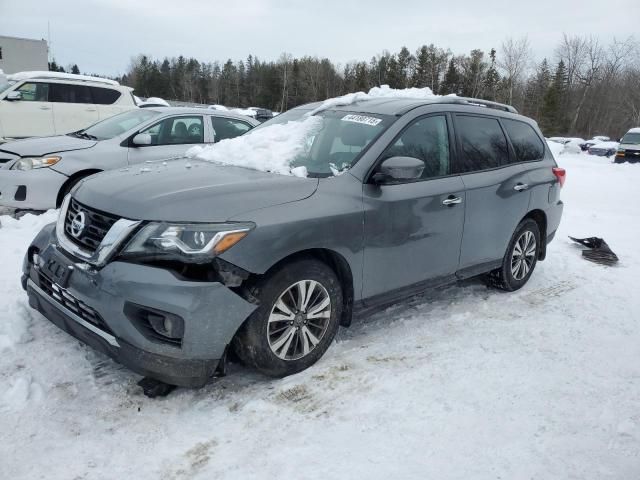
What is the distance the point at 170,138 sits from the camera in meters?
7.12

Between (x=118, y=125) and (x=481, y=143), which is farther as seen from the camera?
(x=118, y=125)

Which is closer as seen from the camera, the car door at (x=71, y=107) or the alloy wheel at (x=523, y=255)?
the alloy wheel at (x=523, y=255)

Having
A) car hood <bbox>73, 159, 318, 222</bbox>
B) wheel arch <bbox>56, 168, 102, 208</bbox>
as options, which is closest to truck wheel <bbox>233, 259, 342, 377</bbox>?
car hood <bbox>73, 159, 318, 222</bbox>

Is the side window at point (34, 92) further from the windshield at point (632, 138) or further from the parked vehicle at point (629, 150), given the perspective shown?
the windshield at point (632, 138)

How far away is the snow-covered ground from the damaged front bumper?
0.31 metres

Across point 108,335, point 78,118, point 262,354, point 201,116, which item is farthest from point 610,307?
point 78,118

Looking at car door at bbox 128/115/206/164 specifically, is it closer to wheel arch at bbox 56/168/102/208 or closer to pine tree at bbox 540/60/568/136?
wheel arch at bbox 56/168/102/208

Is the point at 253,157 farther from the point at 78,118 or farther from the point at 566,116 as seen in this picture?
the point at 566,116

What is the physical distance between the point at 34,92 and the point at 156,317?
9714 mm

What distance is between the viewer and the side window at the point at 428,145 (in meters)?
3.78

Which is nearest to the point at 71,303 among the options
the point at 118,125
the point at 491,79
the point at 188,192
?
the point at 188,192

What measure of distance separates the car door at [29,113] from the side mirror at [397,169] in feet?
30.4

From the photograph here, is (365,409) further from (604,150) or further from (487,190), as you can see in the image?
(604,150)

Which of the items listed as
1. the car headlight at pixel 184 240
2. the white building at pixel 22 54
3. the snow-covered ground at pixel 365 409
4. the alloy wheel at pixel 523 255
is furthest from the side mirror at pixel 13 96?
the white building at pixel 22 54
